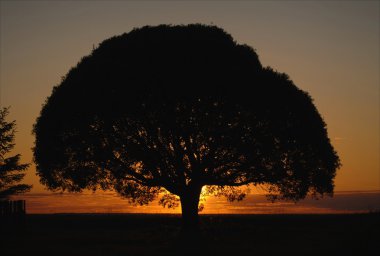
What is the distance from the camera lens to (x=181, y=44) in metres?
46.6

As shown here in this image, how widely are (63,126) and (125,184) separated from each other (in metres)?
7.63

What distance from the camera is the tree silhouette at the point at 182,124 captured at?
45.5 m

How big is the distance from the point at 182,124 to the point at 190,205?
792 cm
